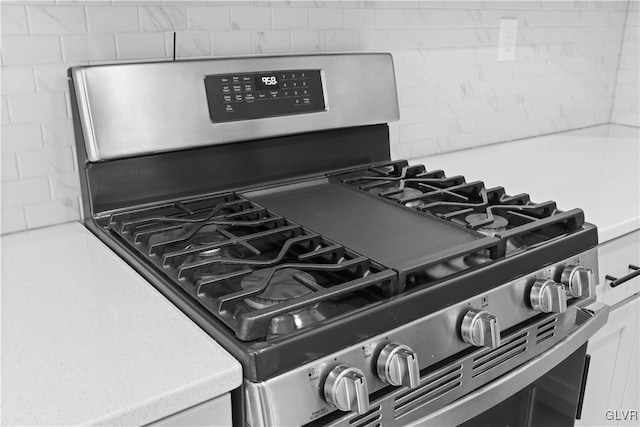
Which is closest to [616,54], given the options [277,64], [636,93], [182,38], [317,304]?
[636,93]

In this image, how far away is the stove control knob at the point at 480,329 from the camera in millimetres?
1037

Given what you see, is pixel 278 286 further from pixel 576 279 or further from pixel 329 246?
pixel 576 279

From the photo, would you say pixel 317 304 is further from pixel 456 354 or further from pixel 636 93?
pixel 636 93

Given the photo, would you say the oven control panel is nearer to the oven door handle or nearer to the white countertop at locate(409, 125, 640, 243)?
the white countertop at locate(409, 125, 640, 243)

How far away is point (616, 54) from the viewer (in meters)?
2.59

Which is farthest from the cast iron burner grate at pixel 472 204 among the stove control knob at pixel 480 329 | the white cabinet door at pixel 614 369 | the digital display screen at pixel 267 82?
the white cabinet door at pixel 614 369

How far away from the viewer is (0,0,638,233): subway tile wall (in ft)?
4.20

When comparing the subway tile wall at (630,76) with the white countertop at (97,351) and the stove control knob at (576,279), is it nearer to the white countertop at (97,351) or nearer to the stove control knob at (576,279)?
the stove control knob at (576,279)

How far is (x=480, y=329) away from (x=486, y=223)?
10.5 inches

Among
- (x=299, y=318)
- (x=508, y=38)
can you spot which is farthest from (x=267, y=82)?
(x=508, y=38)

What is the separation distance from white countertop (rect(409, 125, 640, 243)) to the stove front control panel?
0.25m

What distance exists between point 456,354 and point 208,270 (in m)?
0.45

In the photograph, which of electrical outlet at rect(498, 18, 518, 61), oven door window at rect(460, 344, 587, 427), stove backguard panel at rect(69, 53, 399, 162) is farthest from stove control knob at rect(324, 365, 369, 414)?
electrical outlet at rect(498, 18, 518, 61)

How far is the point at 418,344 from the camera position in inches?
39.2
